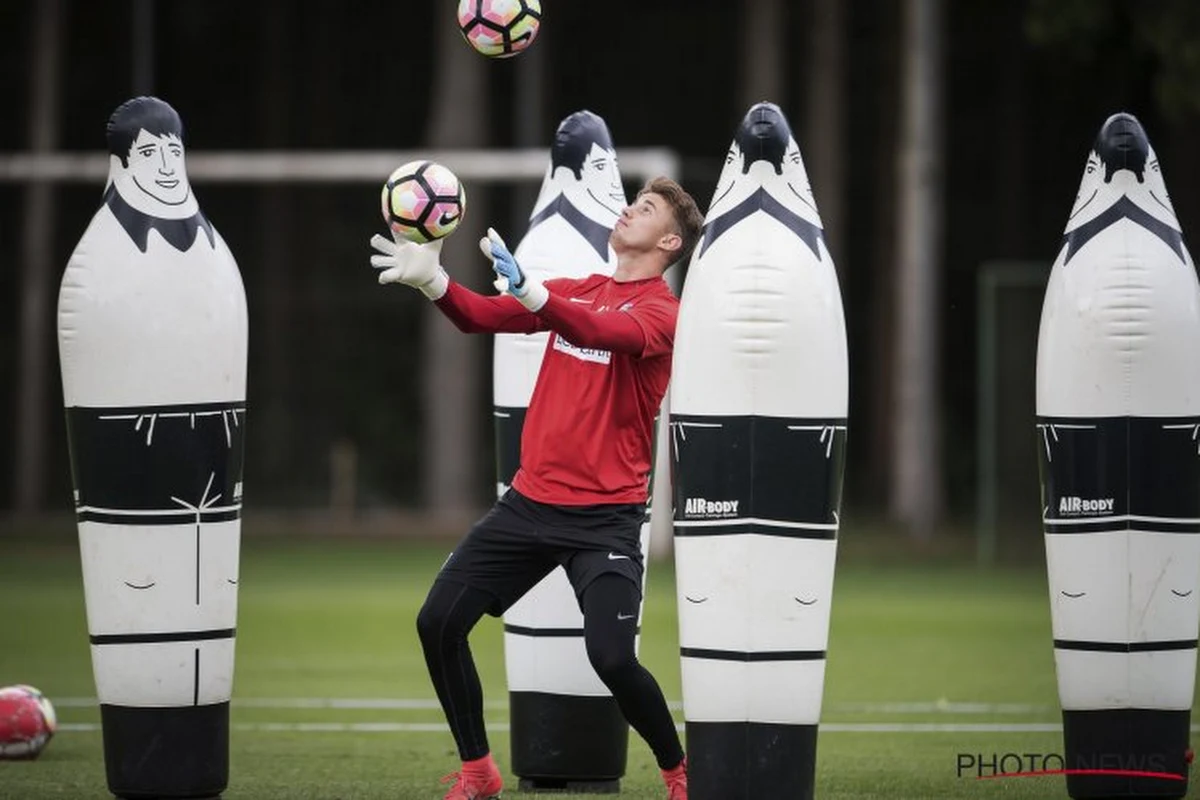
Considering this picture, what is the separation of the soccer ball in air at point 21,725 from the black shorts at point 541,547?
2.40 metres

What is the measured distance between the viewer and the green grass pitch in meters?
8.70

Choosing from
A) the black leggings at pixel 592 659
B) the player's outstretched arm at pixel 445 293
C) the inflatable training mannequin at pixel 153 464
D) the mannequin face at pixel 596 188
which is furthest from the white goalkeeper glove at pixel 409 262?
the mannequin face at pixel 596 188

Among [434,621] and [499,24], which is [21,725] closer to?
[434,621]

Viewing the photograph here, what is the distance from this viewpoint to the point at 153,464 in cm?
746

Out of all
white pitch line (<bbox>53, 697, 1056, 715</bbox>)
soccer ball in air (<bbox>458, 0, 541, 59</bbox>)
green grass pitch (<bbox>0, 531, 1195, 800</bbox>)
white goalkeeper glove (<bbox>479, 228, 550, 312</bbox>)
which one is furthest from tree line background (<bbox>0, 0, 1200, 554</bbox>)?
white goalkeeper glove (<bbox>479, 228, 550, 312</bbox>)

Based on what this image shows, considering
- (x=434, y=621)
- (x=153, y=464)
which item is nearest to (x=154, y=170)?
(x=153, y=464)

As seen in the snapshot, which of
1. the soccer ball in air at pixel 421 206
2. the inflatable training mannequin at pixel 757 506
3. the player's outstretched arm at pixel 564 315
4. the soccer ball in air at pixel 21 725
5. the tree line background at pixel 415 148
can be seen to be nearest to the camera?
the inflatable training mannequin at pixel 757 506

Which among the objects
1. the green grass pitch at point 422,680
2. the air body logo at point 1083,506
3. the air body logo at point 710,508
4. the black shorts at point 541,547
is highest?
the air body logo at point 710,508

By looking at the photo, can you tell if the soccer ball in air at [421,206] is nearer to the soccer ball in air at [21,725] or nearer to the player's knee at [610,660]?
the player's knee at [610,660]

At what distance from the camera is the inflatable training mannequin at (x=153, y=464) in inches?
294

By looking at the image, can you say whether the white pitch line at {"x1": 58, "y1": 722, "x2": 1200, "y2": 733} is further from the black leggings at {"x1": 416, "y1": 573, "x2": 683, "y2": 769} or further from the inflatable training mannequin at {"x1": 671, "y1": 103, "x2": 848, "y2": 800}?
the inflatable training mannequin at {"x1": 671, "y1": 103, "x2": 848, "y2": 800}

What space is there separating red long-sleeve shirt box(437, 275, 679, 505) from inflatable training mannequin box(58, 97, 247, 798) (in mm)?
893

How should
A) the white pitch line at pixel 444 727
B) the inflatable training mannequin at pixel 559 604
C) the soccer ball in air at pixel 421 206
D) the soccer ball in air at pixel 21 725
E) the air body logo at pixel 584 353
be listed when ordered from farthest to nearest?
the white pitch line at pixel 444 727, the soccer ball in air at pixel 21 725, the inflatable training mannequin at pixel 559 604, the air body logo at pixel 584 353, the soccer ball in air at pixel 421 206

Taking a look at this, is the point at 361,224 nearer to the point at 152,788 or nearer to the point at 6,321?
the point at 6,321
